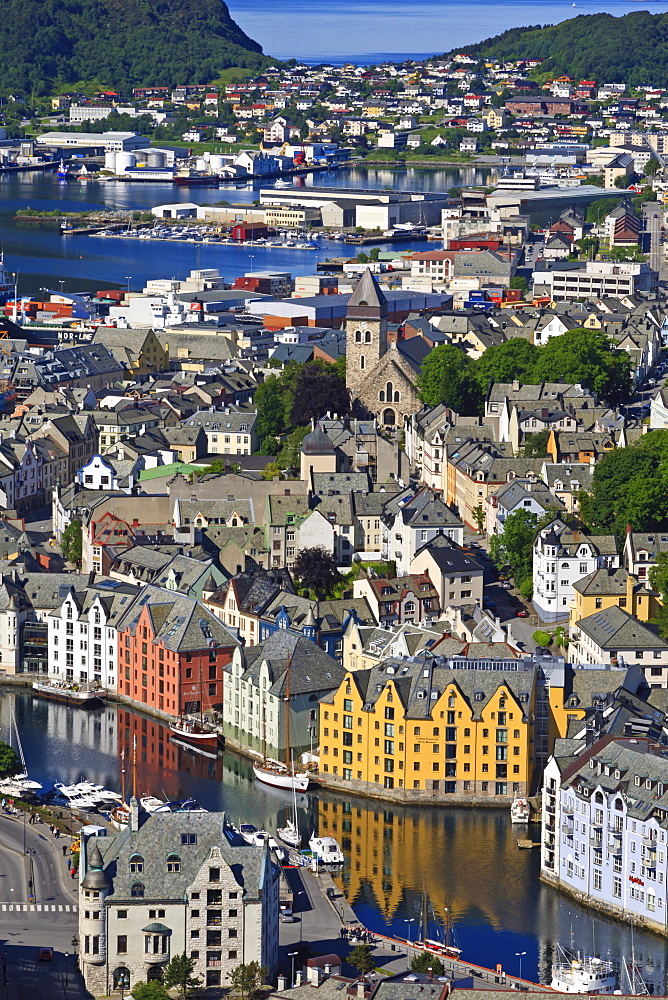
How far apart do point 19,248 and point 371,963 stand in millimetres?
99685

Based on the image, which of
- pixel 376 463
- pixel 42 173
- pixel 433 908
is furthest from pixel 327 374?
pixel 42 173

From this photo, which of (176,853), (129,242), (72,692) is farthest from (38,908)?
(129,242)

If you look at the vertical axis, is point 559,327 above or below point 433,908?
above

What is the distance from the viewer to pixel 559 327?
242 feet

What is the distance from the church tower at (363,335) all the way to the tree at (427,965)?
123ft

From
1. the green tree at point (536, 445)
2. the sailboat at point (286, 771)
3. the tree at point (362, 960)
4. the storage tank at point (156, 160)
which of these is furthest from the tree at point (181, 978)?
the storage tank at point (156, 160)

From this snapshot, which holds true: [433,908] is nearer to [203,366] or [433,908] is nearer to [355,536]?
[355,536]

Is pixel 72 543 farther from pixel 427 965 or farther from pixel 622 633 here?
pixel 427 965

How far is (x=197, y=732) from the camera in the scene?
41375mm

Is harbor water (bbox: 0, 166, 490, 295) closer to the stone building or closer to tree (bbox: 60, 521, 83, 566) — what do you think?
tree (bbox: 60, 521, 83, 566)

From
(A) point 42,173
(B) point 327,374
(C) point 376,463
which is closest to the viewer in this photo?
(C) point 376,463

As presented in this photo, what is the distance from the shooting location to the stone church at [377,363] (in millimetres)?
65062

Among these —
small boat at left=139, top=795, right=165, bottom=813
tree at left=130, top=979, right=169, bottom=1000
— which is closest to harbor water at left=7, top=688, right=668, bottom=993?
small boat at left=139, top=795, right=165, bottom=813

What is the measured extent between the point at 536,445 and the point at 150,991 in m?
30.1
